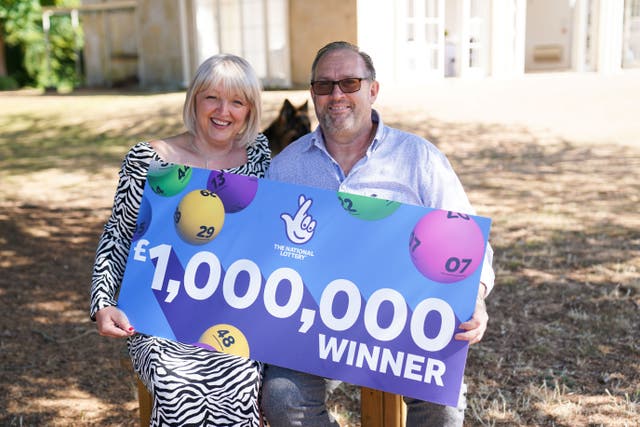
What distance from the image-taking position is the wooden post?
2570 mm

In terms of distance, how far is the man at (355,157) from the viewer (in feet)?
9.21

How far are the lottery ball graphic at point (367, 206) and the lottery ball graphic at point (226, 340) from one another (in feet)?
2.03

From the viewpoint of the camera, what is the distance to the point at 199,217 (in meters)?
2.71

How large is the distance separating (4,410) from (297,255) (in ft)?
7.02

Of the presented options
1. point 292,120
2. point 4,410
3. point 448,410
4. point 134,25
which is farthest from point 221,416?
point 134,25

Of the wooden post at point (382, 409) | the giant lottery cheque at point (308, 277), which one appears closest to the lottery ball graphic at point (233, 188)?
the giant lottery cheque at point (308, 277)

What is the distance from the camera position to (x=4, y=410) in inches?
145

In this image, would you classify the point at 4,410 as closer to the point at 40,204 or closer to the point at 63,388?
the point at 63,388

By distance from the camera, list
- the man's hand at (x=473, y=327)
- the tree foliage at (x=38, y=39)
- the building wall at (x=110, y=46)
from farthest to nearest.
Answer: the tree foliage at (x=38, y=39) < the building wall at (x=110, y=46) < the man's hand at (x=473, y=327)

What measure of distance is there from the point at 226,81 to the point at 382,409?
4.91ft

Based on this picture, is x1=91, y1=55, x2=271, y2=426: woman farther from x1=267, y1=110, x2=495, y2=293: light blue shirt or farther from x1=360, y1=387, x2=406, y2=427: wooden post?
x1=360, y1=387, x2=406, y2=427: wooden post

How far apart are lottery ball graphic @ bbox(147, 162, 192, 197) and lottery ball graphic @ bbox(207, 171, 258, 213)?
0.36 ft

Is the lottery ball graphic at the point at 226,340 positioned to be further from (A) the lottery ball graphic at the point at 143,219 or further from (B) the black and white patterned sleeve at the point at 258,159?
(B) the black and white patterned sleeve at the point at 258,159

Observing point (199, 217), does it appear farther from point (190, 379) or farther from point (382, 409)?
point (382, 409)
